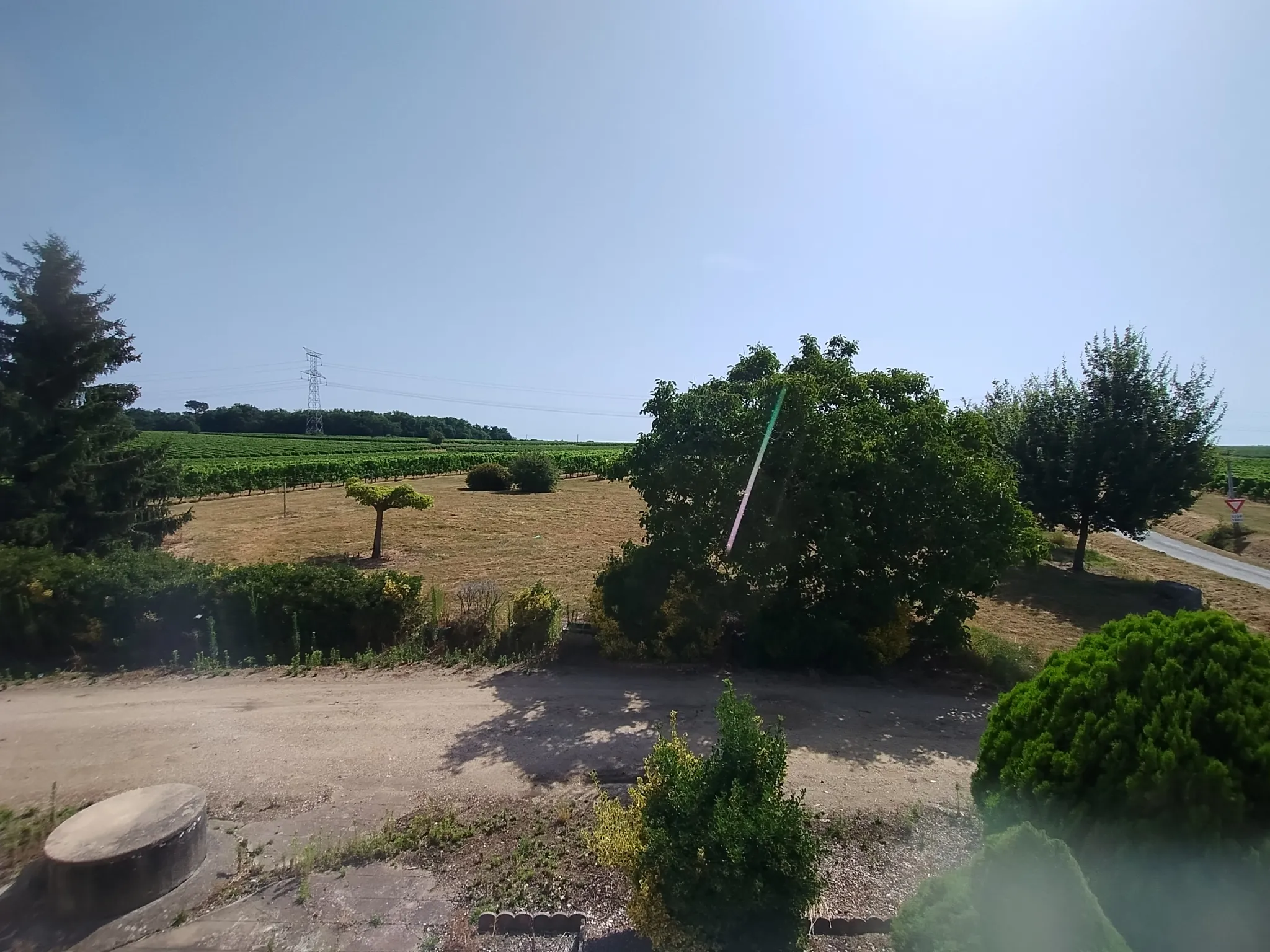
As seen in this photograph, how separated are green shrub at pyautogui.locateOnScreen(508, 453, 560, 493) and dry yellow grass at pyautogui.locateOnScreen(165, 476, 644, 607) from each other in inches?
110

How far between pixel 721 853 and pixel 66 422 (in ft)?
59.7

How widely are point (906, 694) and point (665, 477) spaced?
413 centimetres

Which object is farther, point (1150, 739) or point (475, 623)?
point (475, 623)

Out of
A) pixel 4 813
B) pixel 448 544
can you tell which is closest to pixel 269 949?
pixel 4 813

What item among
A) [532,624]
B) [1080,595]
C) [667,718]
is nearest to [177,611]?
[532,624]

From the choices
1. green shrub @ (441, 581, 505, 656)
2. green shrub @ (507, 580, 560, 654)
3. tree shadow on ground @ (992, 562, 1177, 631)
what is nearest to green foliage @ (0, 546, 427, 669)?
green shrub @ (441, 581, 505, 656)

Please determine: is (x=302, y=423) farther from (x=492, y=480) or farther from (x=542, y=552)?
(x=542, y=552)

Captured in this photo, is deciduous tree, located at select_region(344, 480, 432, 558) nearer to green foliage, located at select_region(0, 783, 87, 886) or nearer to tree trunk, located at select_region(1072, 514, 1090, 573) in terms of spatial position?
green foliage, located at select_region(0, 783, 87, 886)

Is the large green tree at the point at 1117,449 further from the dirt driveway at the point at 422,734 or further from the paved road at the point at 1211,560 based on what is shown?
the dirt driveway at the point at 422,734

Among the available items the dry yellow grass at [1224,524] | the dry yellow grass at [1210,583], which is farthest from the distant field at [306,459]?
the dry yellow grass at [1224,524]

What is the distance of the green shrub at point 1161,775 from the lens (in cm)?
295

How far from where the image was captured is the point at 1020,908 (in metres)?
2.66

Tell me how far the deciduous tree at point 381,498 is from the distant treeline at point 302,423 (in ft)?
283

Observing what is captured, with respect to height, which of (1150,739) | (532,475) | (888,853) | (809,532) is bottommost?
(888,853)
